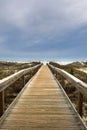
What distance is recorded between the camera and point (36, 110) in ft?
27.7

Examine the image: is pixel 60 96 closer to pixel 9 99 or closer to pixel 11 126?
pixel 11 126

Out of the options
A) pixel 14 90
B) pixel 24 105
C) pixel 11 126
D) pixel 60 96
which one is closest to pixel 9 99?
pixel 14 90

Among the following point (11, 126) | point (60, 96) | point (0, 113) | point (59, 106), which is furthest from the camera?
point (60, 96)

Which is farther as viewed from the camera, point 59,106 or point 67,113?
point 59,106

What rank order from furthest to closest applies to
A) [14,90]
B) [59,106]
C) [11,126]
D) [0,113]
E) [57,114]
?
1. [14,90]
2. [59,106]
3. [57,114]
4. [0,113]
5. [11,126]

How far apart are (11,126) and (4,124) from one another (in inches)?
9.9

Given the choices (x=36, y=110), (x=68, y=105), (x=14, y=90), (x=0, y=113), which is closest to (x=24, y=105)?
(x=36, y=110)

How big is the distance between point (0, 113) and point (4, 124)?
454mm

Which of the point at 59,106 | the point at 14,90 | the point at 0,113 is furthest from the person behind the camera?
the point at 14,90

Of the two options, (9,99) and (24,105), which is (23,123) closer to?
(24,105)

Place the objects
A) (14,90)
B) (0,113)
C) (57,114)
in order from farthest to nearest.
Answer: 1. (14,90)
2. (57,114)
3. (0,113)

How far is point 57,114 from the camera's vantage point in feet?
26.2

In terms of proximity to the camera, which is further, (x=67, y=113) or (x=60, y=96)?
(x=60, y=96)

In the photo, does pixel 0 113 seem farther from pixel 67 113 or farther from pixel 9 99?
pixel 9 99
